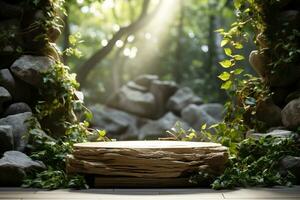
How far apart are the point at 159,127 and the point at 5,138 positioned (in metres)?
8.74

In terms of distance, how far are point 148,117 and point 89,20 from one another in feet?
31.5

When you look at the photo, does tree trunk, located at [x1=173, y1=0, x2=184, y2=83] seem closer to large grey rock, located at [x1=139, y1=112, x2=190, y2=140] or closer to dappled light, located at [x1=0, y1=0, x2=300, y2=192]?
large grey rock, located at [x1=139, y1=112, x2=190, y2=140]

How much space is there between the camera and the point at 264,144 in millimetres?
3762

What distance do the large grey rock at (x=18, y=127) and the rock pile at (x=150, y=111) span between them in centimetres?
789

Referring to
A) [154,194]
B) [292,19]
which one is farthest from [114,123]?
[154,194]

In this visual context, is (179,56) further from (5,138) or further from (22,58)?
(5,138)

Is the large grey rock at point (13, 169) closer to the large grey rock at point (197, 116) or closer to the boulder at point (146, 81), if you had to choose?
the large grey rock at point (197, 116)

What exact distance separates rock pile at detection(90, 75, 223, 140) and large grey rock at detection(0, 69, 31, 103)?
7602 mm

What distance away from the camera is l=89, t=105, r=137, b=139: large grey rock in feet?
39.3

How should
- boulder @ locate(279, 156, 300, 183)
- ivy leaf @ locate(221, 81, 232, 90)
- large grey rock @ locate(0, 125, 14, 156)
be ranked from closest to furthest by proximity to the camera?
boulder @ locate(279, 156, 300, 183)
large grey rock @ locate(0, 125, 14, 156)
ivy leaf @ locate(221, 81, 232, 90)

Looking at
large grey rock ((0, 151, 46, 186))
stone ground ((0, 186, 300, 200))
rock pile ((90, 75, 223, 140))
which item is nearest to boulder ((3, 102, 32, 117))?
large grey rock ((0, 151, 46, 186))

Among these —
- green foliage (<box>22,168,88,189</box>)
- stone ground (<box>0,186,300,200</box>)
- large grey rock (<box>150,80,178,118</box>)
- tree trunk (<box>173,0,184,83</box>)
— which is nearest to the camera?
stone ground (<box>0,186,300,200</box>)

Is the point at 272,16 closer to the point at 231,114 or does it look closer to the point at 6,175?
the point at 231,114

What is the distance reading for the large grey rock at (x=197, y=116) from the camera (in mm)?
11888
